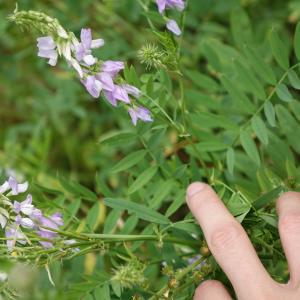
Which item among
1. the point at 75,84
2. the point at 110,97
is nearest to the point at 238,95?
the point at 110,97

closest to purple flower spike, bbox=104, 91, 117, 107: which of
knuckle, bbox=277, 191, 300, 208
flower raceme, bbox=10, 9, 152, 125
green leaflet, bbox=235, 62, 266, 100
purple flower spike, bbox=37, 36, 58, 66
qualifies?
flower raceme, bbox=10, 9, 152, 125

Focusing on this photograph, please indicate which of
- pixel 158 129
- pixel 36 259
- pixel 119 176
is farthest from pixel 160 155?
pixel 119 176

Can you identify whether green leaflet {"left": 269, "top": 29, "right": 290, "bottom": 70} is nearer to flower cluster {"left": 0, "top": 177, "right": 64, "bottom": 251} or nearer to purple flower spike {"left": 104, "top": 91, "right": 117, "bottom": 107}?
purple flower spike {"left": 104, "top": 91, "right": 117, "bottom": 107}

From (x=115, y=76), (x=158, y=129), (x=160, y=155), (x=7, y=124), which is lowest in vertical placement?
(x=7, y=124)

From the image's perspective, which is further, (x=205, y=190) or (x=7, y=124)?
(x=7, y=124)

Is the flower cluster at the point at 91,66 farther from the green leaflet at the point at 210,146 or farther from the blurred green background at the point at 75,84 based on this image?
the blurred green background at the point at 75,84

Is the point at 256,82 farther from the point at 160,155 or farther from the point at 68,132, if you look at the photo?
the point at 68,132

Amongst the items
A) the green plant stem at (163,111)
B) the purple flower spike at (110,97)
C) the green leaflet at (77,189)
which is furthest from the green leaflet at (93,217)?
the purple flower spike at (110,97)
